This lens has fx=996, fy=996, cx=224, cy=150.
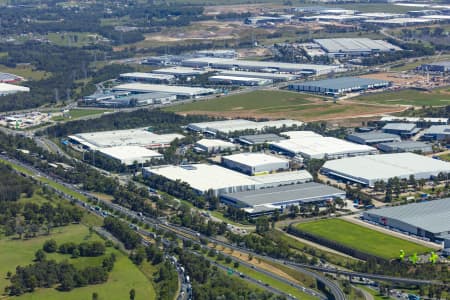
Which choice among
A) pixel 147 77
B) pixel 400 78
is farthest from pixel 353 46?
pixel 147 77

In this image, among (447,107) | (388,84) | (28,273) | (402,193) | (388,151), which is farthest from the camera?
(388,84)

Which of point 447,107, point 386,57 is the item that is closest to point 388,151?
point 447,107

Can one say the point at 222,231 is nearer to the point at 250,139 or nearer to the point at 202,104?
the point at 250,139

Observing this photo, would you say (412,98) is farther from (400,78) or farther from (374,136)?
(374,136)

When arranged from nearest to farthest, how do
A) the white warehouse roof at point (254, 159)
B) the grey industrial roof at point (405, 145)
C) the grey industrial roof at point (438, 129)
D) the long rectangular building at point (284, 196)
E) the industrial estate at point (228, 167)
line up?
the industrial estate at point (228, 167)
the long rectangular building at point (284, 196)
the white warehouse roof at point (254, 159)
the grey industrial roof at point (405, 145)
the grey industrial roof at point (438, 129)

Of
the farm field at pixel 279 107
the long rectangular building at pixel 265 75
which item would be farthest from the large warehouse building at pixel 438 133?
the long rectangular building at pixel 265 75

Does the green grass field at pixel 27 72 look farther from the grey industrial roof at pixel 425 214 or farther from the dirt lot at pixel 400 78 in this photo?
the grey industrial roof at pixel 425 214
